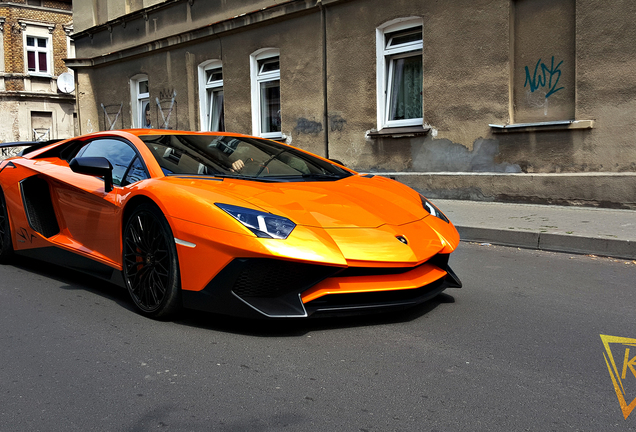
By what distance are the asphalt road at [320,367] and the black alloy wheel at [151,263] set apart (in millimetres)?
128

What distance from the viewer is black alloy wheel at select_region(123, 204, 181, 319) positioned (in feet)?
11.8

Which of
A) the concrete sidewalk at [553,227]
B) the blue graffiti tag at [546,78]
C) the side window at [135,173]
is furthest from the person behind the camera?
the blue graffiti tag at [546,78]

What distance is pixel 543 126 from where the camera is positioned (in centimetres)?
932

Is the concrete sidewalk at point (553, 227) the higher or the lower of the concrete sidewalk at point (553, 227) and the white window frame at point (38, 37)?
the lower

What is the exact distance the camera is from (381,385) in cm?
273

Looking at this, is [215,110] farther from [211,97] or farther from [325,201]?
[325,201]

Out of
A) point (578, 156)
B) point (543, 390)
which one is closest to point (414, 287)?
point (543, 390)

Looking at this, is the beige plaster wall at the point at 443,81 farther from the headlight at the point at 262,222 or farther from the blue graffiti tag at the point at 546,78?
the headlight at the point at 262,222

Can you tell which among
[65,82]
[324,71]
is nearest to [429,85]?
[324,71]

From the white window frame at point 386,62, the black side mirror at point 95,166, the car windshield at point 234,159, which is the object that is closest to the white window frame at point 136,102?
the white window frame at point 386,62

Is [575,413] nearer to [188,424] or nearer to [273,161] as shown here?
[188,424]

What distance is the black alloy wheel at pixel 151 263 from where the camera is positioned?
3586mm

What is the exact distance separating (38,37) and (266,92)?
1018 inches

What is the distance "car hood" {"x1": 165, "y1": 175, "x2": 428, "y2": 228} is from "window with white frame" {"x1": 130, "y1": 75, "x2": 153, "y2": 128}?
49.0 ft
